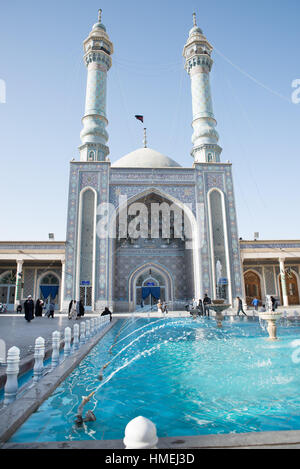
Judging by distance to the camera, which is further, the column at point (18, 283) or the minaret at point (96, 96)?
the minaret at point (96, 96)

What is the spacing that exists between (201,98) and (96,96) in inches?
251

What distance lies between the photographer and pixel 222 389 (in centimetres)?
303

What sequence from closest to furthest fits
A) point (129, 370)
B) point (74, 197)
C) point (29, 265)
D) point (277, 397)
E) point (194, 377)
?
Answer: point (277, 397) < point (194, 377) < point (129, 370) < point (74, 197) < point (29, 265)

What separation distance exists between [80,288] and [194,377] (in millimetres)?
12046

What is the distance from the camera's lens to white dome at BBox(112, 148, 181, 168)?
1966 cm

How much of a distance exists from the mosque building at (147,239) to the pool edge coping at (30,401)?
11291mm

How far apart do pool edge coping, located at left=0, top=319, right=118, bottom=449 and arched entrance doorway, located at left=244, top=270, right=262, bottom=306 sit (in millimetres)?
15922

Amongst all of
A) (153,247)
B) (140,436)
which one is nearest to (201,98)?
(153,247)

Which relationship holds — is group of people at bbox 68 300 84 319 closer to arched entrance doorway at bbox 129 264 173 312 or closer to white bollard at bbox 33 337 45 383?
arched entrance doorway at bbox 129 264 173 312

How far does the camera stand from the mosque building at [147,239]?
50.0ft

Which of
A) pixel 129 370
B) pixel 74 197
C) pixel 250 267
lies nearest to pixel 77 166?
pixel 74 197

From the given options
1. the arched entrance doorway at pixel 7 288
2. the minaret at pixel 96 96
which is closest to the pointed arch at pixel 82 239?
the minaret at pixel 96 96

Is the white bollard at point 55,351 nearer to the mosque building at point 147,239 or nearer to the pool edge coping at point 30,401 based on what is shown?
the pool edge coping at point 30,401

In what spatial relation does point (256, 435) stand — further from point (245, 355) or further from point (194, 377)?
point (245, 355)
